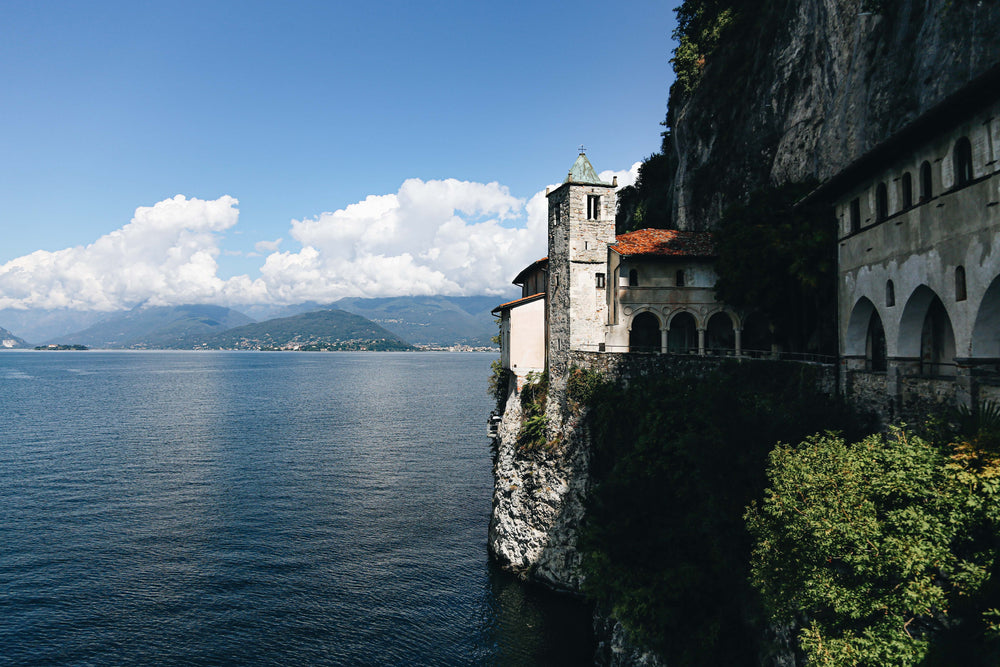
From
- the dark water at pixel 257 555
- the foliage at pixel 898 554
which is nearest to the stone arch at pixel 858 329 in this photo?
the foliage at pixel 898 554

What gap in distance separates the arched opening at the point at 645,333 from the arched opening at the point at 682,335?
104cm

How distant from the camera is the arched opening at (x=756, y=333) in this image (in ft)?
135

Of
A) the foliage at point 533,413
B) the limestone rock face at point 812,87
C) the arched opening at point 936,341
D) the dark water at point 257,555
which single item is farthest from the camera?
the foliage at point 533,413

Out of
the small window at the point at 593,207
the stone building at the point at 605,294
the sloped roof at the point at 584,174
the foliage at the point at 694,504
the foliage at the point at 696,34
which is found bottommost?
the foliage at the point at 694,504

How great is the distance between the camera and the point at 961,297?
18.0 m

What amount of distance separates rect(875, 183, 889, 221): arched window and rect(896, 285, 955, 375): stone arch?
12.3 ft

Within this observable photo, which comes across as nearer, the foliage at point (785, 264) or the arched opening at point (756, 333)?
the foliage at point (785, 264)

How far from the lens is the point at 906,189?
834 inches

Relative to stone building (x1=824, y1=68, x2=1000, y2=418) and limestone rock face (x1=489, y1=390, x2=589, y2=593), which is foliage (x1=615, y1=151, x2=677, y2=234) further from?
stone building (x1=824, y1=68, x2=1000, y2=418)

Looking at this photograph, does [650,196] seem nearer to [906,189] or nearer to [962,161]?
[906,189]

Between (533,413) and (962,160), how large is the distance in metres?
25.4

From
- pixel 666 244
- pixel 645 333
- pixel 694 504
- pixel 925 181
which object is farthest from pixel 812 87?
pixel 694 504

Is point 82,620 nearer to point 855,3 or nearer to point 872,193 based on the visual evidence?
point 872,193

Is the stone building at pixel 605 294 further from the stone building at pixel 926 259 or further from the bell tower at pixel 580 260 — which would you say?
the stone building at pixel 926 259
